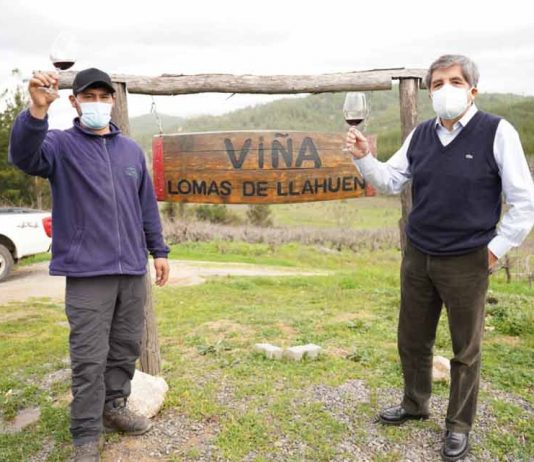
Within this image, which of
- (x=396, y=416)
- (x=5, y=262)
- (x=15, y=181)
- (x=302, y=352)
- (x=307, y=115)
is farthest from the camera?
(x=307, y=115)

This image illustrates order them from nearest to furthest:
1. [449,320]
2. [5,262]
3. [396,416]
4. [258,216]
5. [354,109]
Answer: [449,320] → [354,109] → [396,416] → [5,262] → [258,216]

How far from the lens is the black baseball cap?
3.00 m

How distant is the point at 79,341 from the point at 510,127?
102 inches

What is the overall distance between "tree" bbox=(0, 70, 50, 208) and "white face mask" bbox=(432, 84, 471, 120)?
19033 mm

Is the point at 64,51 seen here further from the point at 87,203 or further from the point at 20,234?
the point at 20,234

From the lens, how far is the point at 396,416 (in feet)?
11.6

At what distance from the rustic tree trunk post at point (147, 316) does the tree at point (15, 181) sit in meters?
17.0

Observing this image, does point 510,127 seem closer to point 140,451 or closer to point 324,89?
point 324,89

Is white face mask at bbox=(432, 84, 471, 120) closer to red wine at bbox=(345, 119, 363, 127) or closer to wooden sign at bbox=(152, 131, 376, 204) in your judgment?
red wine at bbox=(345, 119, 363, 127)

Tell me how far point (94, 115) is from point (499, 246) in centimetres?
231

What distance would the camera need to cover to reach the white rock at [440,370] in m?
4.20

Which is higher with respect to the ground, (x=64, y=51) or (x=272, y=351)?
(x=64, y=51)

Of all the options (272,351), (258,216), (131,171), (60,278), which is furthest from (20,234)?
(258,216)

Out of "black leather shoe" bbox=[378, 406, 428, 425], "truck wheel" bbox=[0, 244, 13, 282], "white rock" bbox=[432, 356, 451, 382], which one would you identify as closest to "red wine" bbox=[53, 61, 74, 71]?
"black leather shoe" bbox=[378, 406, 428, 425]
